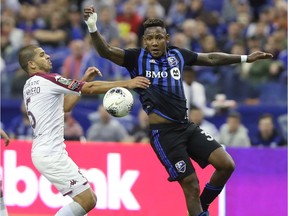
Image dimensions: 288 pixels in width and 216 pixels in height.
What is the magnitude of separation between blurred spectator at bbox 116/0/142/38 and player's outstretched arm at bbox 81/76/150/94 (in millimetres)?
9575

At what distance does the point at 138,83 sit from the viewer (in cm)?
991

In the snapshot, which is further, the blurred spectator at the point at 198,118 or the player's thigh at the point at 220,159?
the blurred spectator at the point at 198,118

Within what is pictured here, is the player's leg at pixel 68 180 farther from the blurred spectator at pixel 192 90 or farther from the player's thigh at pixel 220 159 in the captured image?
the blurred spectator at pixel 192 90

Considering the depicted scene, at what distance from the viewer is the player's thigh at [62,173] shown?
1026 cm

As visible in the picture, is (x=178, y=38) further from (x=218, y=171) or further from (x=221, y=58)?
(x=218, y=171)

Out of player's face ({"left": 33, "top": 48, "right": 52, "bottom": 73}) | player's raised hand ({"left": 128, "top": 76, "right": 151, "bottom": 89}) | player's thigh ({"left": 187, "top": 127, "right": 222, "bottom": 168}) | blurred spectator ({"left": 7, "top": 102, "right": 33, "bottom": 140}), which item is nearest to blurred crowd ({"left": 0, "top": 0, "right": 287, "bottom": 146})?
blurred spectator ({"left": 7, "top": 102, "right": 33, "bottom": 140})

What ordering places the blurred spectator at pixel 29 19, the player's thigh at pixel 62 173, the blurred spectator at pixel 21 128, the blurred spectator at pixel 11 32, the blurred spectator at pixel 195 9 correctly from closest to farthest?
the player's thigh at pixel 62 173 < the blurred spectator at pixel 21 128 < the blurred spectator at pixel 11 32 < the blurred spectator at pixel 195 9 < the blurred spectator at pixel 29 19

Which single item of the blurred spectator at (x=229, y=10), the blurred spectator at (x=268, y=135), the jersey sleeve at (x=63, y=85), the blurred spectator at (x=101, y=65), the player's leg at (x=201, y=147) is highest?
the blurred spectator at (x=229, y=10)

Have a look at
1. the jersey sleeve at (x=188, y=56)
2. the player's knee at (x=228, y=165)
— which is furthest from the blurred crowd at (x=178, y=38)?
the player's knee at (x=228, y=165)

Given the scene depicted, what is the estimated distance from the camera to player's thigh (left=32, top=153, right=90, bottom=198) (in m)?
10.3

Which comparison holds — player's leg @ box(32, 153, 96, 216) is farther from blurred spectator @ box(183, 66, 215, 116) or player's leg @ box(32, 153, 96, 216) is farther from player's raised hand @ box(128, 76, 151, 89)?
blurred spectator @ box(183, 66, 215, 116)

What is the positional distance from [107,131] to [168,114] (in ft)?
18.2

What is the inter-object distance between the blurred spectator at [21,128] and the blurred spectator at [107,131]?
3.80ft

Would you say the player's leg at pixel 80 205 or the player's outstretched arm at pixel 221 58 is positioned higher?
the player's outstretched arm at pixel 221 58
